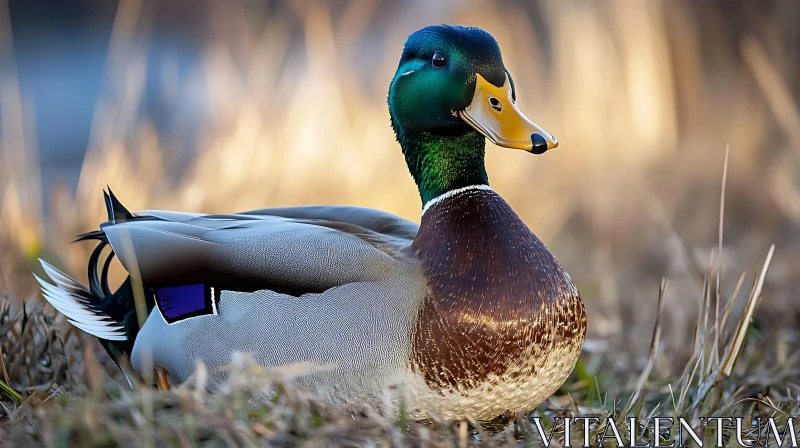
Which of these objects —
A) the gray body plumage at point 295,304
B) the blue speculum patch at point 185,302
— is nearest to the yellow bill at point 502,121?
the gray body plumage at point 295,304

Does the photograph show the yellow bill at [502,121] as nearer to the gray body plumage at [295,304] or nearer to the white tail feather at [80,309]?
the gray body plumage at [295,304]

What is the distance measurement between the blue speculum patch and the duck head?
857 millimetres

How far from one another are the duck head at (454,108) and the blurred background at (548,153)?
53.8 inches

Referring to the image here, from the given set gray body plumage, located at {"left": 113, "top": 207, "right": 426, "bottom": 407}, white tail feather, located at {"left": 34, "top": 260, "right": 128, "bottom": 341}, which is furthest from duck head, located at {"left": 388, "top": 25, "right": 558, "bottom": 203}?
white tail feather, located at {"left": 34, "top": 260, "right": 128, "bottom": 341}

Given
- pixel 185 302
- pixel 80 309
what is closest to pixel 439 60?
pixel 185 302

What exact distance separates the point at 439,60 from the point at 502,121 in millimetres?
325

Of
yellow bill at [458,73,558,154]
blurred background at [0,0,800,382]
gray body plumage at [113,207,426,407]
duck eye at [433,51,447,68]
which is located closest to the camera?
gray body plumage at [113,207,426,407]

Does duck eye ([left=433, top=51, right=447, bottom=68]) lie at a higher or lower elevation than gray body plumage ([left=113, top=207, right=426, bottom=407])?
higher

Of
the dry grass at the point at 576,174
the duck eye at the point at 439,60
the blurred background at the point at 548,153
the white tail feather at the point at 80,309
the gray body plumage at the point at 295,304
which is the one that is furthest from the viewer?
the blurred background at the point at 548,153

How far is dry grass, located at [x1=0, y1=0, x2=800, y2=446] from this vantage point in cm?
368

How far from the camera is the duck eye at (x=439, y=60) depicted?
3367 mm

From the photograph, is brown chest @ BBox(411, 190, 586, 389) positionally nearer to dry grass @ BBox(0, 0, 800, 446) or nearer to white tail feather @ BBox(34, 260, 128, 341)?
dry grass @ BBox(0, 0, 800, 446)

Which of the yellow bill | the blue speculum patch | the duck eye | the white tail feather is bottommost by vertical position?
the white tail feather

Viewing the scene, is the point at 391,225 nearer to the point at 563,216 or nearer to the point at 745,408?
the point at 745,408
